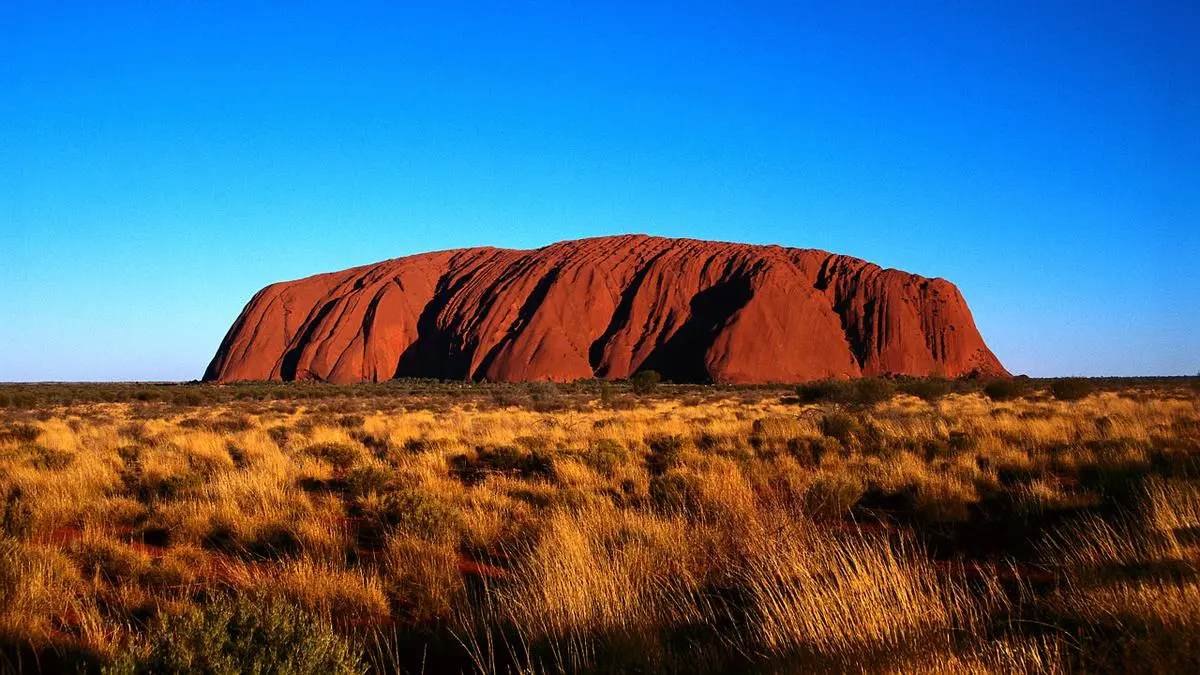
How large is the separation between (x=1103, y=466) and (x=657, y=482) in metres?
5.56

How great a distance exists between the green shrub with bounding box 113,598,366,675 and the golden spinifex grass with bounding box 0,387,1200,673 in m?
0.01

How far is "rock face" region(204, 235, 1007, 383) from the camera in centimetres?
6681

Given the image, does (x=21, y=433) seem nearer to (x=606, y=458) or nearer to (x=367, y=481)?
(x=367, y=481)

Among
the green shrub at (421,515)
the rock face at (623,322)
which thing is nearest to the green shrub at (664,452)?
the green shrub at (421,515)

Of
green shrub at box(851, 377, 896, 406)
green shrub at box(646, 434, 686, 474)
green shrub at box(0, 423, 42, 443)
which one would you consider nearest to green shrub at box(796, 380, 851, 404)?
green shrub at box(851, 377, 896, 406)

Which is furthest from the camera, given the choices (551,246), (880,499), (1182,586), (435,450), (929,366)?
(551,246)

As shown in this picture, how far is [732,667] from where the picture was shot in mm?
3145

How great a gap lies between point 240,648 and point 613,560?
2467mm

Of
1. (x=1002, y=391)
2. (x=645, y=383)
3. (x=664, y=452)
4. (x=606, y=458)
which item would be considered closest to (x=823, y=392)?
(x=1002, y=391)

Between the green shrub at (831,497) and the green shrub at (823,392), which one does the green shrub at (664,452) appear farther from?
the green shrub at (823,392)

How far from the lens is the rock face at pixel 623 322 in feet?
219

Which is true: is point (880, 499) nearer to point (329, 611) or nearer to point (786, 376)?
point (329, 611)

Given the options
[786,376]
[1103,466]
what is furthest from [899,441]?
[786,376]

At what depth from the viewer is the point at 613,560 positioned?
4.82m
